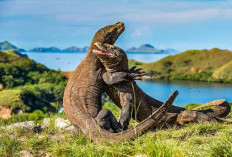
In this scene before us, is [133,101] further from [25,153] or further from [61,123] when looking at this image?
[61,123]

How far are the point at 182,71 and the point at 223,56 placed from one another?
20.3 feet

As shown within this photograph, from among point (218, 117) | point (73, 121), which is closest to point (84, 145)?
point (73, 121)

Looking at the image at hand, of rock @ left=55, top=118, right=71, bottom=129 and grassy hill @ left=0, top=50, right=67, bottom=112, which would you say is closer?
rock @ left=55, top=118, right=71, bottom=129

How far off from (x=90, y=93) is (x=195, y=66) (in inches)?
1851

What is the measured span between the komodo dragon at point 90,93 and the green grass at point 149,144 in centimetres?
31

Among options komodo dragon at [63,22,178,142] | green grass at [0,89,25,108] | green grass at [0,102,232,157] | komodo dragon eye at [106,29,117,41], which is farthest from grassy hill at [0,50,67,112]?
komodo dragon eye at [106,29,117,41]

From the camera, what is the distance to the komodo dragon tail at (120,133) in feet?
25.5

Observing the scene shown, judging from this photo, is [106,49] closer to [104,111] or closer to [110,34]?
[110,34]

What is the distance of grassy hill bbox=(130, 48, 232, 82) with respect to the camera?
49.9m

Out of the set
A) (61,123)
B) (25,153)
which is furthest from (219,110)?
→ (25,153)

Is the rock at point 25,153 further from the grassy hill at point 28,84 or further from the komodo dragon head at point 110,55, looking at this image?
the grassy hill at point 28,84

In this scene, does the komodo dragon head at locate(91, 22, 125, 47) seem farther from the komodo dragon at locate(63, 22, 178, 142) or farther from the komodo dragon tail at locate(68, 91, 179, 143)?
the komodo dragon tail at locate(68, 91, 179, 143)

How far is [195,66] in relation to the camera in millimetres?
53719

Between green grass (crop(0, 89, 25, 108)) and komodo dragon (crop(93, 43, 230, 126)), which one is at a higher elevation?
komodo dragon (crop(93, 43, 230, 126))
